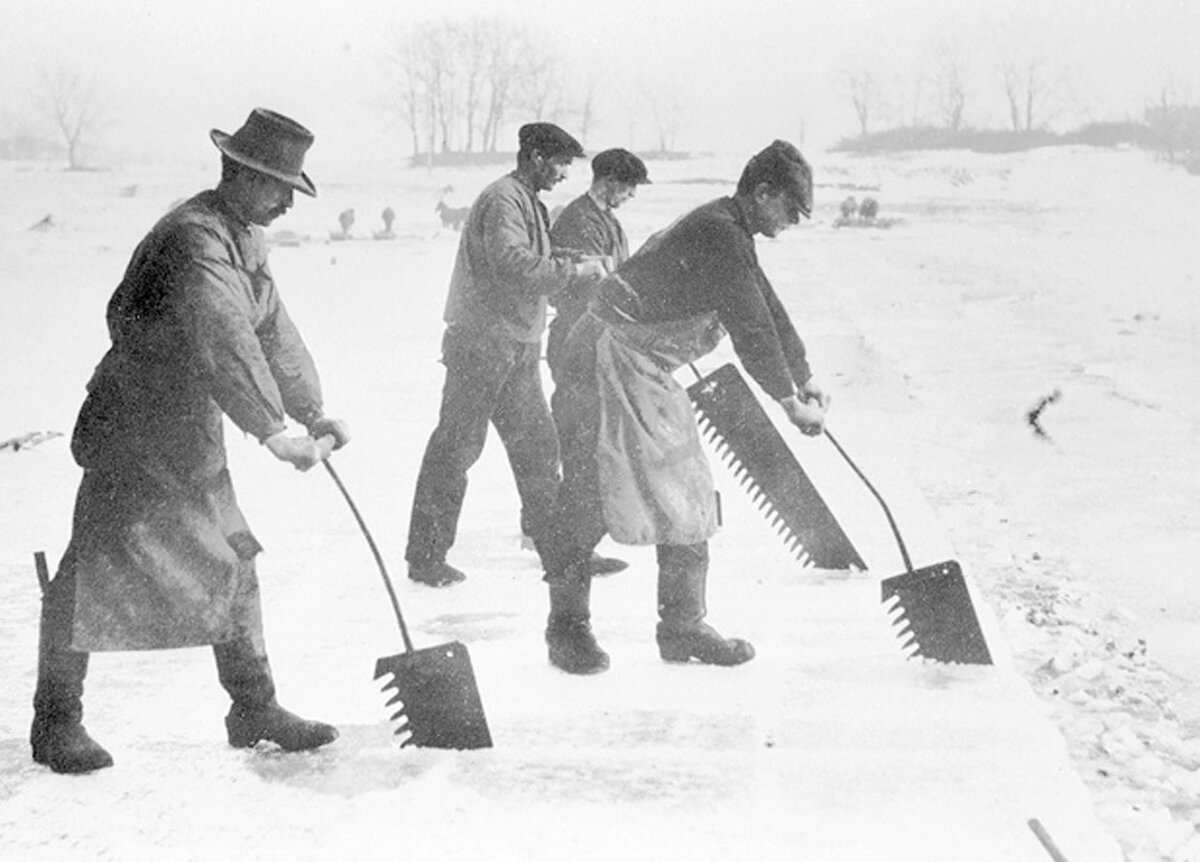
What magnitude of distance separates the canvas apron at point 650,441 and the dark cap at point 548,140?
0.96 m

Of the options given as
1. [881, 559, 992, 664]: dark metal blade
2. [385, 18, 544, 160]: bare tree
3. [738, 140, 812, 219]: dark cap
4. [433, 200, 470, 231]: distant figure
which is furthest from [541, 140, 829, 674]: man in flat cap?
[433, 200, 470, 231]: distant figure

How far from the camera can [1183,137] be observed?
9586 mm

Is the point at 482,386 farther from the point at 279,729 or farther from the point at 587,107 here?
the point at 587,107

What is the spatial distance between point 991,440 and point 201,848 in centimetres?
556

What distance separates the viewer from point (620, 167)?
15.5ft

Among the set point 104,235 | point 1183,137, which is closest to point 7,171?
point 104,235

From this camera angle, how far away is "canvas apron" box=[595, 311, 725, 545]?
3.33m

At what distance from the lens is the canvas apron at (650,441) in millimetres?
3328

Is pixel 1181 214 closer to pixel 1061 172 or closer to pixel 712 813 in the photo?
pixel 1061 172

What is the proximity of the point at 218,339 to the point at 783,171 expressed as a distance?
151 centimetres

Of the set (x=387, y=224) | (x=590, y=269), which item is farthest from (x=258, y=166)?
(x=387, y=224)

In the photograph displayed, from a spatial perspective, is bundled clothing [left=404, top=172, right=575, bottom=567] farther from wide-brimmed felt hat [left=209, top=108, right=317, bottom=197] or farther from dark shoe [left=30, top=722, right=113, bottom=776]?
dark shoe [left=30, top=722, right=113, bottom=776]

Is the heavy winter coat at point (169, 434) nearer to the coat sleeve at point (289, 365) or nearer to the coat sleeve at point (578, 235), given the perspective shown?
the coat sleeve at point (289, 365)

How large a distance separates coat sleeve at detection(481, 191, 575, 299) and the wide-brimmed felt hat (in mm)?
1440
